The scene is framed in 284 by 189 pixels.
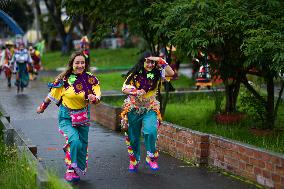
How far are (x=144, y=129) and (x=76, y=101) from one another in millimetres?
1048

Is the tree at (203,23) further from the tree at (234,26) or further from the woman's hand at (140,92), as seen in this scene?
the woman's hand at (140,92)

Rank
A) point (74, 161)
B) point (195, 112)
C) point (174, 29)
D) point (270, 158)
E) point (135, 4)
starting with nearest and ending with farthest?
1. point (270, 158)
2. point (74, 161)
3. point (174, 29)
4. point (135, 4)
5. point (195, 112)

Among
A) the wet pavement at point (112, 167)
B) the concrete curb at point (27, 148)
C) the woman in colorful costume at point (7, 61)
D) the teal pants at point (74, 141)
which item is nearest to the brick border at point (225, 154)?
the wet pavement at point (112, 167)

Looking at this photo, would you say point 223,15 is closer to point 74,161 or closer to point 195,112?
point 74,161

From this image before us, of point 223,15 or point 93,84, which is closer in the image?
point 93,84

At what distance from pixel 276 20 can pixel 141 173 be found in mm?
3136

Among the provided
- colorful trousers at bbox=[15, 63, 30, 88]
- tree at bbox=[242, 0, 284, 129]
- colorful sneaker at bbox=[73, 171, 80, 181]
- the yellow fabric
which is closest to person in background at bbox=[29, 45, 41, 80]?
colorful trousers at bbox=[15, 63, 30, 88]

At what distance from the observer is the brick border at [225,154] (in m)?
8.15

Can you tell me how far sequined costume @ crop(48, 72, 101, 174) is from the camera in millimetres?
9156

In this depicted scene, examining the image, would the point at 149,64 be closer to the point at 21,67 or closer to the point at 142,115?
the point at 142,115

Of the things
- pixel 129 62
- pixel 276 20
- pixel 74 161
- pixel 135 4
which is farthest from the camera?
pixel 129 62

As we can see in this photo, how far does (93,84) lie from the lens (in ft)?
30.5

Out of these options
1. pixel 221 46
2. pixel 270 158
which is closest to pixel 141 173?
pixel 270 158

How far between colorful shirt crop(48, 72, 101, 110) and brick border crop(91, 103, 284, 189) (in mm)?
1767
